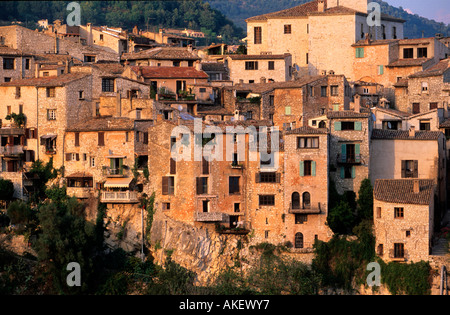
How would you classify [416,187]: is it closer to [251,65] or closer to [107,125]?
[107,125]

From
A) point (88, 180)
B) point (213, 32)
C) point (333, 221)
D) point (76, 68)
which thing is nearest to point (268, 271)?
point (333, 221)

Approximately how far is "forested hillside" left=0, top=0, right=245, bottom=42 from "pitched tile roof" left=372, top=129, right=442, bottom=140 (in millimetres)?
75071

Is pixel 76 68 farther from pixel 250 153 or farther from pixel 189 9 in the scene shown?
pixel 189 9

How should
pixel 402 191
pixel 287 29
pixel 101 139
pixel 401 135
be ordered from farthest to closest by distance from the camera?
pixel 287 29
pixel 101 139
pixel 401 135
pixel 402 191

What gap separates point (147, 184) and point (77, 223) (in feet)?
17.9

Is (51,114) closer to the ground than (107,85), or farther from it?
closer to the ground

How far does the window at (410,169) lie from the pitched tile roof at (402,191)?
329 centimetres

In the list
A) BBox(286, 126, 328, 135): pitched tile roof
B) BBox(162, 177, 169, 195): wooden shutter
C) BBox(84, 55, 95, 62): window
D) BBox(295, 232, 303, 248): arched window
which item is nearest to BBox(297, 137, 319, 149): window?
BBox(286, 126, 328, 135): pitched tile roof

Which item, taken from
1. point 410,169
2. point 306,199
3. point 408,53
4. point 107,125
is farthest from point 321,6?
point 306,199

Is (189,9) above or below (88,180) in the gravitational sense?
above

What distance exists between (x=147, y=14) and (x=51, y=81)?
78539 mm

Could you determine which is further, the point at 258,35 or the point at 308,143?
the point at 258,35

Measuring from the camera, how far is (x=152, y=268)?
215 feet

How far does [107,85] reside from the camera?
73.5 meters
